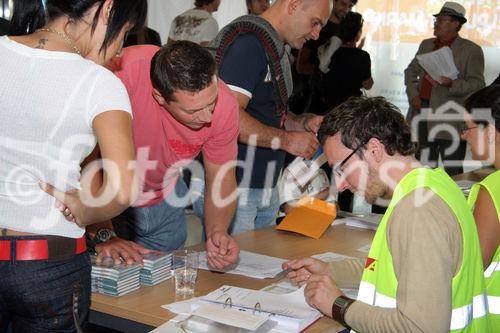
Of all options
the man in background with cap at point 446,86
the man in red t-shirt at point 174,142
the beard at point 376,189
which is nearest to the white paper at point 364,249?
the man in red t-shirt at point 174,142

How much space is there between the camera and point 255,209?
321 cm

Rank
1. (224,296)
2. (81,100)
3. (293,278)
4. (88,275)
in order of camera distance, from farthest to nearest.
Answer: (293,278) < (224,296) < (88,275) < (81,100)

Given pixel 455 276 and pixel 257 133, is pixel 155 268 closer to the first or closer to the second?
pixel 455 276

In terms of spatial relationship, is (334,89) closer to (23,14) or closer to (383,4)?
(383,4)

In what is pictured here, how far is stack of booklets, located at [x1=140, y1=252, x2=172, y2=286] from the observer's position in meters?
2.15

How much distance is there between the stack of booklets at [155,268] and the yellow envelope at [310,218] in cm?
77

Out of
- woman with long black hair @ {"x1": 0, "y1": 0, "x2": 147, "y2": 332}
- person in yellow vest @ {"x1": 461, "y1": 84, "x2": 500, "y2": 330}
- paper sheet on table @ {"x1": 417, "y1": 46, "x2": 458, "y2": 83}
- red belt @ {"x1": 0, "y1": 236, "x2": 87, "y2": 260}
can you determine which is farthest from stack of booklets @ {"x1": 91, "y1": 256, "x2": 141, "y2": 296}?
paper sheet on table @ {"x1": 417, "y1": 46, "x2": 458, "y2": 83}

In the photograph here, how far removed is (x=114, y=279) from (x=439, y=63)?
14.5 ft

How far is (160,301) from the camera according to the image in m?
2.03

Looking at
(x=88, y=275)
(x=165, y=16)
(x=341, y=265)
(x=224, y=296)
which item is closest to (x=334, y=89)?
(x=165, y=16)

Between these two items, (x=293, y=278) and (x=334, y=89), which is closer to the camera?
(x=293, y=278)

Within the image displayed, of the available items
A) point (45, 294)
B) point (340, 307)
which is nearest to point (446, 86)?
point (340, 307)

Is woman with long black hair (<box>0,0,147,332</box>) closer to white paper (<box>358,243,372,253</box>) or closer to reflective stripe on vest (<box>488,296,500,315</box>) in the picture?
reflective stripe on vest (<box>488,296,500,315</box>)

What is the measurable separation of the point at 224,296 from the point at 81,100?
0.78 m
